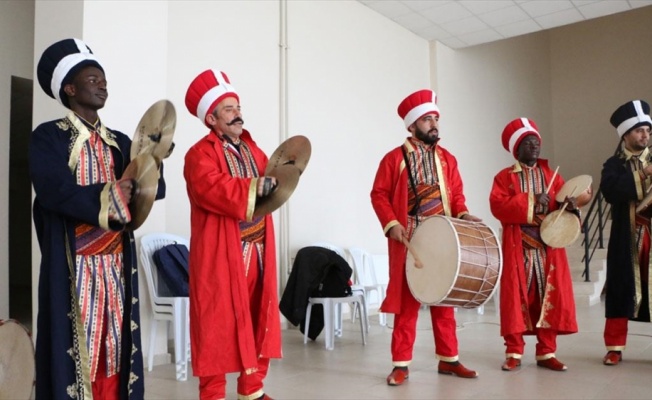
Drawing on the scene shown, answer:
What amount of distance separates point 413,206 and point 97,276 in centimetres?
194

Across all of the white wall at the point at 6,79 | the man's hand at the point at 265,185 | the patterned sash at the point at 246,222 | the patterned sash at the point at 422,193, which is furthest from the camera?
the white wall at the point at 6,79

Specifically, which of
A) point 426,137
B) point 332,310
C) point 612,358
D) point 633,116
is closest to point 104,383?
point 426,137

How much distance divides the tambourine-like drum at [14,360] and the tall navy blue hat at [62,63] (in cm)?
85

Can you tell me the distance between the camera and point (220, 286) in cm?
256

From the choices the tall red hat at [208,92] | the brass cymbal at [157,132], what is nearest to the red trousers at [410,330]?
the tall red hat at [208,92]

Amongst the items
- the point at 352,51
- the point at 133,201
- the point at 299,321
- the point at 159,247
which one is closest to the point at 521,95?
the point at 352,51

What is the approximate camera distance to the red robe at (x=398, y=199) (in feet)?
11.3

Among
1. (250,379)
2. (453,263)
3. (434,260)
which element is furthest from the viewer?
(434,260)

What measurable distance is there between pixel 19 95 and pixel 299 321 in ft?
11.1

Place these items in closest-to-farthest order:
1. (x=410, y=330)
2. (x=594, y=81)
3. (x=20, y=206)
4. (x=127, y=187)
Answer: (x=127, y=187) → (x=410, y=330) → (x=20, y=206) → (x=594, y=81)

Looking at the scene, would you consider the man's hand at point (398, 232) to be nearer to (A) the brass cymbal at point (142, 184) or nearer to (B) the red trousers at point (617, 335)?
(B) the red trousers at point (617, 335)

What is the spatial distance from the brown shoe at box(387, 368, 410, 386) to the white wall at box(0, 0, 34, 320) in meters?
2.98

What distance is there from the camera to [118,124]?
378cm

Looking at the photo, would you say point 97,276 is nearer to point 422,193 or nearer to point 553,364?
point 422,193
